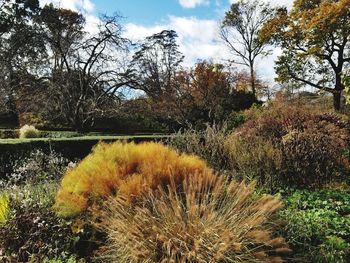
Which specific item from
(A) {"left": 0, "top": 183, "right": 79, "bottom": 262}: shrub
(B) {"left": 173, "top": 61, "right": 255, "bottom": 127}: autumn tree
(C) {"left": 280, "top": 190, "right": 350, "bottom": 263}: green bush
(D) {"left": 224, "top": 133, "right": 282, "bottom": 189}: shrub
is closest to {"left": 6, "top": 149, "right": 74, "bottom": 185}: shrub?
(A) {"left": 0, "top": 183, "right": 79, "bottom": 262}: shrub

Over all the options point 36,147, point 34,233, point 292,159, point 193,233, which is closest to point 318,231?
point 193,233

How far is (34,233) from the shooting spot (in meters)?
4.24

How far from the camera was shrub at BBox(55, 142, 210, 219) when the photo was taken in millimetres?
4250

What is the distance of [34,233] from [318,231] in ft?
9.27

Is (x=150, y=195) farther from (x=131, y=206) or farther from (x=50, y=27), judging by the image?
(x=50, y=27)

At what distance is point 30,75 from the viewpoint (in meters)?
25.9

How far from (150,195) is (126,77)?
2013cm

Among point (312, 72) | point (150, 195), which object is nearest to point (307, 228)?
point (150, 195)

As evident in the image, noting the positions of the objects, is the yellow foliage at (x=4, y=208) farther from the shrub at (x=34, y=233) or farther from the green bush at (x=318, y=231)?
the green bush at (x=318, y=231)

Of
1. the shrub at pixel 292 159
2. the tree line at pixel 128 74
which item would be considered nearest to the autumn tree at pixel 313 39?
the tree line at pixel 128 74

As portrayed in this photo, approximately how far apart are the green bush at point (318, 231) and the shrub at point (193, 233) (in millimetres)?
394

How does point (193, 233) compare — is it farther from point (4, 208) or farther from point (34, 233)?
point (4, 208)

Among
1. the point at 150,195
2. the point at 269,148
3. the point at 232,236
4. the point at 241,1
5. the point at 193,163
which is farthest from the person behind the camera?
the point at 241,1

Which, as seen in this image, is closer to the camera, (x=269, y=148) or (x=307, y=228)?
(x=307, y=228)
